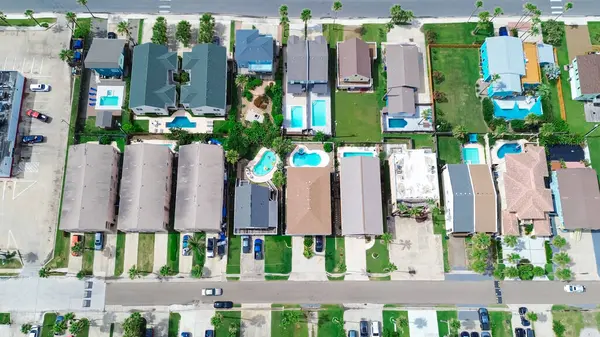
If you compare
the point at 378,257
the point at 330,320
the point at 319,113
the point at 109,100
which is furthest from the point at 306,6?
the point at 330,320

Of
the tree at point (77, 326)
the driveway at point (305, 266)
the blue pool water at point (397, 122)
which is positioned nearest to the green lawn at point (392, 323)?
the driveway at point (305, 266)

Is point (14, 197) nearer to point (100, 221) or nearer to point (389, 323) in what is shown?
point (100, 221)

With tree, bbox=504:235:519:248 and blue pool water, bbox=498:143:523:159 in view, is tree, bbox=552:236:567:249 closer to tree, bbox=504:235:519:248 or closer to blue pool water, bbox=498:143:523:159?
tree, bbox=504:235:519:248

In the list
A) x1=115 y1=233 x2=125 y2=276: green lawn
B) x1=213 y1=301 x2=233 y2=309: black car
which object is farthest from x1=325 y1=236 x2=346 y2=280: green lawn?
x1=115 y1=233 x2=125 y2=276: green lawn

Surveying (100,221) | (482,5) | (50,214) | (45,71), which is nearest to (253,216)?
(100,221)

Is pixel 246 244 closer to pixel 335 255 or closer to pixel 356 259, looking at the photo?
pixel 335 255
